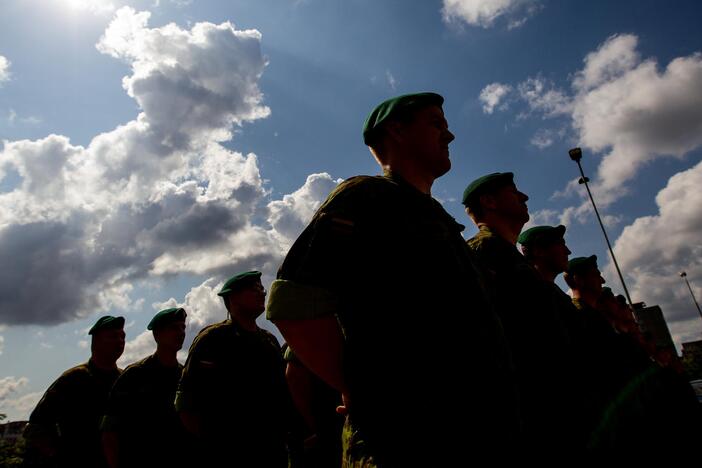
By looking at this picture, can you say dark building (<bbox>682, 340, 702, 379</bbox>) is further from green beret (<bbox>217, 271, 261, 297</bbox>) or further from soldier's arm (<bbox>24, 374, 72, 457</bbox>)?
soldier's arm (<bbox>24, 374, 72, 457</bbox>)

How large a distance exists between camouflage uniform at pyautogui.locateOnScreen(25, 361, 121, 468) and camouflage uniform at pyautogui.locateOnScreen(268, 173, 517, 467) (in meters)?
6.57

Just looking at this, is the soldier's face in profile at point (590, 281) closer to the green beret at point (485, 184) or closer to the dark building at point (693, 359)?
the green beret at point (485, 184)

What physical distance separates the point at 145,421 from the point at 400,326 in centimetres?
581

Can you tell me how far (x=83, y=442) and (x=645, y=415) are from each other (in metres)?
7.11

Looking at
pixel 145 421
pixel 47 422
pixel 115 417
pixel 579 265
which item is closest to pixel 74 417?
pixel 47 422

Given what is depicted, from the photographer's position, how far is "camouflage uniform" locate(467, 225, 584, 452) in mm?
2242

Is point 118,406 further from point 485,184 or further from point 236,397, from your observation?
point 485,184

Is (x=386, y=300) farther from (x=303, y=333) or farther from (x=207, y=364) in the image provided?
(x=207, y=364)

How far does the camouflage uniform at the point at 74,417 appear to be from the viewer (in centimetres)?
620

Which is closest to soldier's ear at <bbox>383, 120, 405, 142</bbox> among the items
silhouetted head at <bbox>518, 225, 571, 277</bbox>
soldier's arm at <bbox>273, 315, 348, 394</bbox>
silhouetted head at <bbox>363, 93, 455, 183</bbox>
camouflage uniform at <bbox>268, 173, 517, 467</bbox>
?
silhouetted head at <bbox>363, 93, 455, 183</bbox>

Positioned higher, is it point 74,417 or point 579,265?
point 579,265

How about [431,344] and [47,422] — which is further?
[47,422]

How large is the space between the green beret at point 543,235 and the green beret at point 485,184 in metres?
1.50

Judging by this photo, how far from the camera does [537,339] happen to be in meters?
2.65
